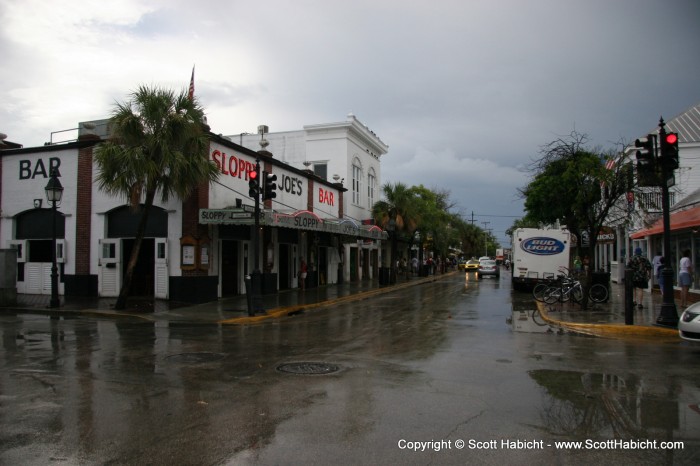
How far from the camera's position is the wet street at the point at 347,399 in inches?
190

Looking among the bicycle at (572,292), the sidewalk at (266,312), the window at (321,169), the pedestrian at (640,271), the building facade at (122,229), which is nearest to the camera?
the sidewalk at (266,312)

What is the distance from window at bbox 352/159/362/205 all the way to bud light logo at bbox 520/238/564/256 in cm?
1394

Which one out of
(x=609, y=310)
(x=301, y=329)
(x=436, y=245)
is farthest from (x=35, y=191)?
(x=436, y=245)

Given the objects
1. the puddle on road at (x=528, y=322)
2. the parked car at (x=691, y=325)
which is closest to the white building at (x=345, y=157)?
the puddle on road at (x=528, y=322)

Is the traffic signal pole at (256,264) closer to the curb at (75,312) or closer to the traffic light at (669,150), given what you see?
the curb at (75,312)

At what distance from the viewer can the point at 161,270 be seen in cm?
1958

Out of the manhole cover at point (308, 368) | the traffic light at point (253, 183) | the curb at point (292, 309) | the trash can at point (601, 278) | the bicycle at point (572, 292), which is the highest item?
the traffic light at point (253, 183)

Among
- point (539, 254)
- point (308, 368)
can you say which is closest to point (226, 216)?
point (308, 368)

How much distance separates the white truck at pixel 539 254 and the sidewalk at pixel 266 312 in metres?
3.88

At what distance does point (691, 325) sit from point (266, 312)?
1145cm

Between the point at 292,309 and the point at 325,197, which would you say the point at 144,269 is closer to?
the point at 292,309

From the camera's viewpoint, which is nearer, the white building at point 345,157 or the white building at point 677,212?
the white building at point 677,212

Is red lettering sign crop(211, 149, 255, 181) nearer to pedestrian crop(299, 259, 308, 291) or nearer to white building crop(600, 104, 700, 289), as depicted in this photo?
pedestrian crop(299, 259, 308, 291)

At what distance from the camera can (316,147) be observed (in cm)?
3631
